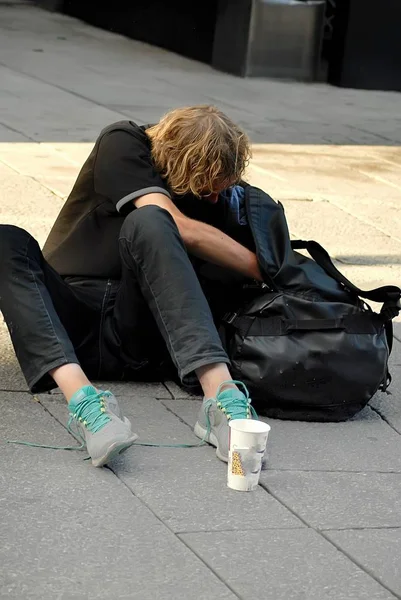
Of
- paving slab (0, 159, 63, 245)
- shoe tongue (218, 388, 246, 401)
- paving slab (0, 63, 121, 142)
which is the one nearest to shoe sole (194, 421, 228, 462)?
shoe tongue (218, 388, 246, 401)

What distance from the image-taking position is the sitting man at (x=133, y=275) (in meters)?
3.47

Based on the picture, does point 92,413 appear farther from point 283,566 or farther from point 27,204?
point 27,204

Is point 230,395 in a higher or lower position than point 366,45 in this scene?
higher

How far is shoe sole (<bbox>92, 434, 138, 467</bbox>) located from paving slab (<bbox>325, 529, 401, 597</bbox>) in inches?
24.1

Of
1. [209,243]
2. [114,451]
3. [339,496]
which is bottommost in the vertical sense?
[339,496]

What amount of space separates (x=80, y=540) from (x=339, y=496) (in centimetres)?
82

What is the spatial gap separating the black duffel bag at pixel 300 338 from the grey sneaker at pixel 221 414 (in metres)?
0.20

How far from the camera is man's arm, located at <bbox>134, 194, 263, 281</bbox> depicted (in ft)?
12.3

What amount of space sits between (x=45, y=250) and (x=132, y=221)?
24.8 inches

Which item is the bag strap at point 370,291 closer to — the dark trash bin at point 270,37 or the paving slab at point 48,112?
the paving slab at point 48,112

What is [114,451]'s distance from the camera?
127 inches

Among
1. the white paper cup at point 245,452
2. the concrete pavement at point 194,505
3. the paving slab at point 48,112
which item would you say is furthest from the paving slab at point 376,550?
the paving slab at point 48,112

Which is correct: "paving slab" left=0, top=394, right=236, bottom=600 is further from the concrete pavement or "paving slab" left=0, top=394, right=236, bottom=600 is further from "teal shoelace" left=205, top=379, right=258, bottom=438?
"teal shoelace" left=205, top=379, right=258, bottom=438

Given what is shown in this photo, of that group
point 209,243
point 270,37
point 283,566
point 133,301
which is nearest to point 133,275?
point 133,301
